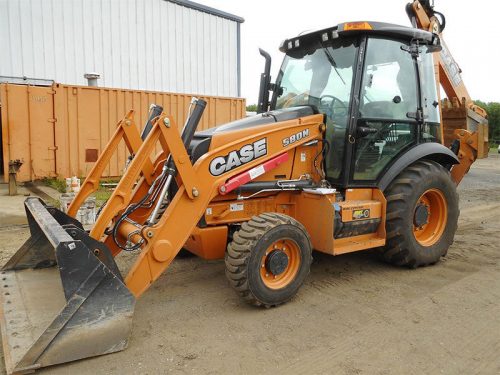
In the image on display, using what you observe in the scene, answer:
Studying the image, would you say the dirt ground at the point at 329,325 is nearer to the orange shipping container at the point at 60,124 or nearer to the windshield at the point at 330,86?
the windshield at the point at 330,86

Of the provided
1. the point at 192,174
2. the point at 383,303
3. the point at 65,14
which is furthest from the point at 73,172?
the point at 383,303

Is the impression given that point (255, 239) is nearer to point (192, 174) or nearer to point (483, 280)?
point (192, 174)

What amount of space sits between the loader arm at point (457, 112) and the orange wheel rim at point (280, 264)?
3.26 metres

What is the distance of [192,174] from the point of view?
349 centimetres

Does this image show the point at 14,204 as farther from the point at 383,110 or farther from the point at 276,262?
the point at 383,110

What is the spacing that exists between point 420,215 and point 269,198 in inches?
66.2

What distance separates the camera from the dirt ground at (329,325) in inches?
112

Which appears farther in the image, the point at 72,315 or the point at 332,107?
the point at 332,107

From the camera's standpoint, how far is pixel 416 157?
4.61 m

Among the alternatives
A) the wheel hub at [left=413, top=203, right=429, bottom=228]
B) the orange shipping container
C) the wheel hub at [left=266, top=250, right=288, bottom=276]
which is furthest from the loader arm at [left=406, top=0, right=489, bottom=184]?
the orange shipping container

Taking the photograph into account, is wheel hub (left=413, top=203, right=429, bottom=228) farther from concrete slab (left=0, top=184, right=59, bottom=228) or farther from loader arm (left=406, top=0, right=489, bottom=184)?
concrete slab (left=0, top=184, right=59, bottom=228)

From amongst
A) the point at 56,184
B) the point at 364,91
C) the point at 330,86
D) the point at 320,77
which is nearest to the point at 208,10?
the point at 56,184

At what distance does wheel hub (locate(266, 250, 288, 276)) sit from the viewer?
3656mm

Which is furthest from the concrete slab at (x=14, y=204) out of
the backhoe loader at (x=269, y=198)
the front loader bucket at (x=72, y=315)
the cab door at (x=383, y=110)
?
the cab door at (x=383, y=110)
